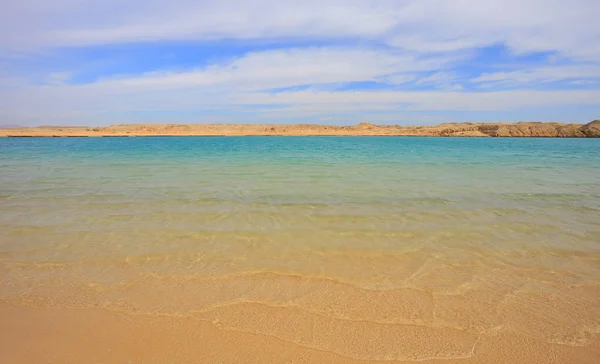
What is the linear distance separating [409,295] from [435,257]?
129cm

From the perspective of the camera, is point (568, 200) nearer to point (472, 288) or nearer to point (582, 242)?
point (582, 242)

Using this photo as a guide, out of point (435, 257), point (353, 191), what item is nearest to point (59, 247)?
point (435, 257)

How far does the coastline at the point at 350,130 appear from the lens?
66438mm

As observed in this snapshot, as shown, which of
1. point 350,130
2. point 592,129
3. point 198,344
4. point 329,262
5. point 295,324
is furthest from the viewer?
point 350,130

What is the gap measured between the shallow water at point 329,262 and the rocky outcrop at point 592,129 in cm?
6687

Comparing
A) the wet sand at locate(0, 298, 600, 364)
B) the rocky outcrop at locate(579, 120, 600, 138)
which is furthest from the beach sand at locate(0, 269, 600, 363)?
the rocky outcrop at locate(579, 120, 600, 138)

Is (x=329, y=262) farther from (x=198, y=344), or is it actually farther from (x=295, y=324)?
(x=198, y=344)

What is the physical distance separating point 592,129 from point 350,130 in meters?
48.4

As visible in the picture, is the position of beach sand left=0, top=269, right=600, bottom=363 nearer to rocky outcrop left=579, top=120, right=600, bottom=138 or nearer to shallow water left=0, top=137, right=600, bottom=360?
shallow water left=0, top=137, right=600, bottom=360

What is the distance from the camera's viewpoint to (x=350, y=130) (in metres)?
91.4

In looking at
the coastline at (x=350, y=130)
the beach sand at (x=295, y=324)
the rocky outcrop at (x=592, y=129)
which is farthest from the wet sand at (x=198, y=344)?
the coastline at (x=350, y=130)

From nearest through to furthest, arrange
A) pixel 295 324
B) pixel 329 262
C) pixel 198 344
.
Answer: pixel 198 344
pixel 295 324
pixel 329 262

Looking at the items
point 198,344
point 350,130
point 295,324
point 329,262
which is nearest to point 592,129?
point 350,130

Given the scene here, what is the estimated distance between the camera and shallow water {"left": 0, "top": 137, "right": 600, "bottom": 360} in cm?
308
